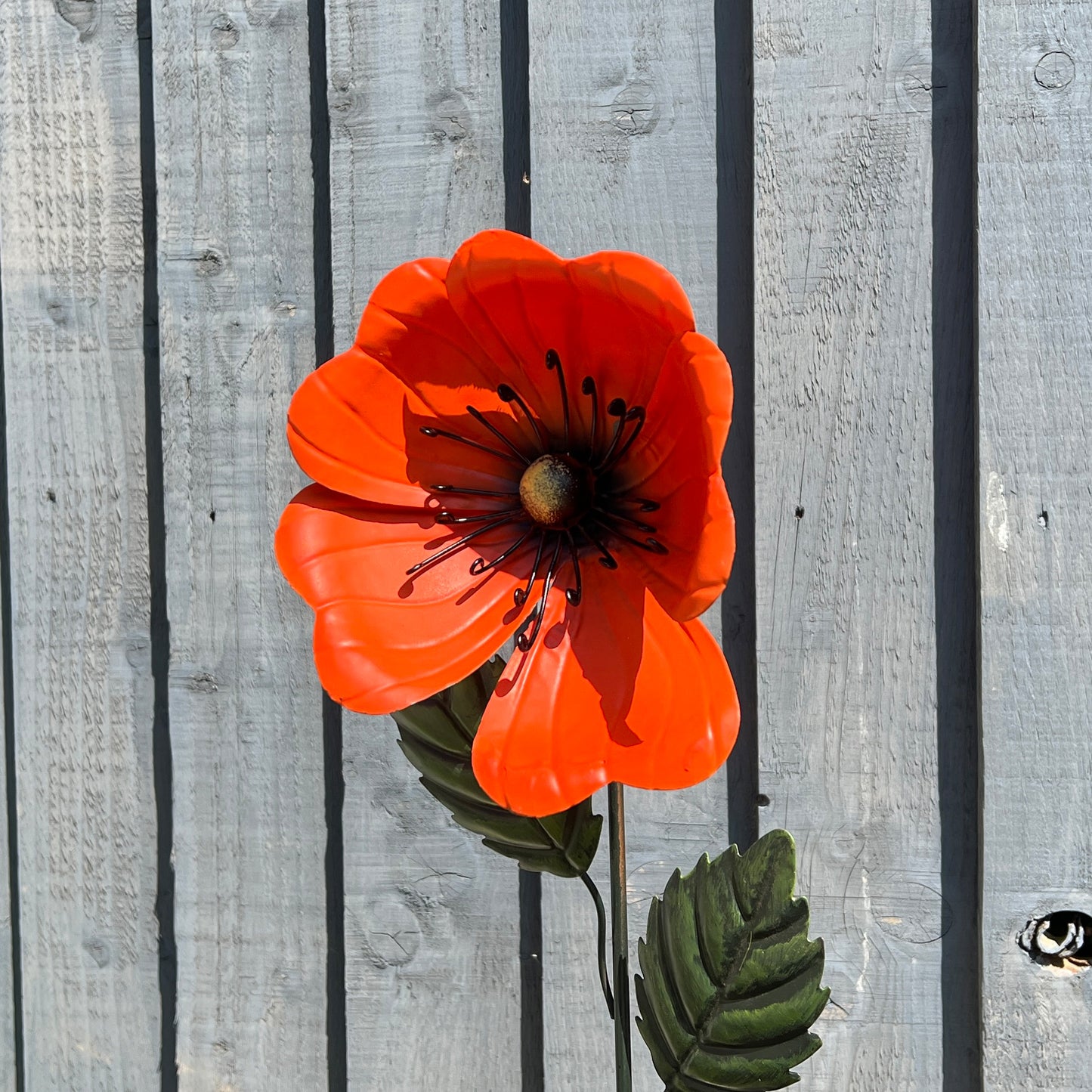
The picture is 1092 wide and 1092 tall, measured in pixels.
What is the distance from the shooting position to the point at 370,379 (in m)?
0.47

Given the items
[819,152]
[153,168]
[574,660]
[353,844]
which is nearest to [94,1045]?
[353,844]

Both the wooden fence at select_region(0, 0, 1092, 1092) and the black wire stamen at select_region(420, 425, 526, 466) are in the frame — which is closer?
the black wire stamen at select_region(420, 425, 526, 466)

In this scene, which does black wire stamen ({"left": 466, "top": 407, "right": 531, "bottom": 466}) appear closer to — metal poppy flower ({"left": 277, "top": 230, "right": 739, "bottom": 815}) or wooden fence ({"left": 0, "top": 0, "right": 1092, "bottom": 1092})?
metal poppy flower ({"left": 277, "top": 230, "right": 739, "bottom": 815})

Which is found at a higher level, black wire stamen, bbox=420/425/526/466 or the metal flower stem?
black wire stamen, bbox=420/425/526/466

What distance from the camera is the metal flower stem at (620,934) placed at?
47 centimetres

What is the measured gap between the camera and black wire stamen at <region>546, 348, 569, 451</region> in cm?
44

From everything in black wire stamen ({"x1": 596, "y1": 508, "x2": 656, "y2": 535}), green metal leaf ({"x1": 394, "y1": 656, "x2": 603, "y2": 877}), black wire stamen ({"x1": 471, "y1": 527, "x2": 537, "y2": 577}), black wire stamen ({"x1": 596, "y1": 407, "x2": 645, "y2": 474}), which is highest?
black wire stamen ({"x1": 596, "y1": 407, "x2": 645, "y2": 474})

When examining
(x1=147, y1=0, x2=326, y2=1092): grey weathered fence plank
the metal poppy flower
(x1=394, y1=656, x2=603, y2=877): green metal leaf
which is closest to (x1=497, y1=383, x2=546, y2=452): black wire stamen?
the metal poppy flower

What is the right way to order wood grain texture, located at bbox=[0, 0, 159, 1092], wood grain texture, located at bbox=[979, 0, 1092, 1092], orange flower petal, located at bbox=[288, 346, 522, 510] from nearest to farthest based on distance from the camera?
1. orange flower petal, located at bbox=[288, 346, 522, 510]
2. wood grain texture, located at bbox=[979, 0, 1092, 1092]
3. wood grain texture, located at bbox=[0, 0, 159, 1092]

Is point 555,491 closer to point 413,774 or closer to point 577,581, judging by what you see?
point 577,581

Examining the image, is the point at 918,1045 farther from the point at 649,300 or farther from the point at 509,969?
the point at 649,300

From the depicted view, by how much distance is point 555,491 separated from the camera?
45cm

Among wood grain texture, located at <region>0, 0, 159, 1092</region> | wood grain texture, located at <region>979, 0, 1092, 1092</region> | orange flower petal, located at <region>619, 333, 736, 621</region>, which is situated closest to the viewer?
orange flower petal, located at <region>619, 333, 736, 621</region>

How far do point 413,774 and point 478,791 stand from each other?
29 centimetres
